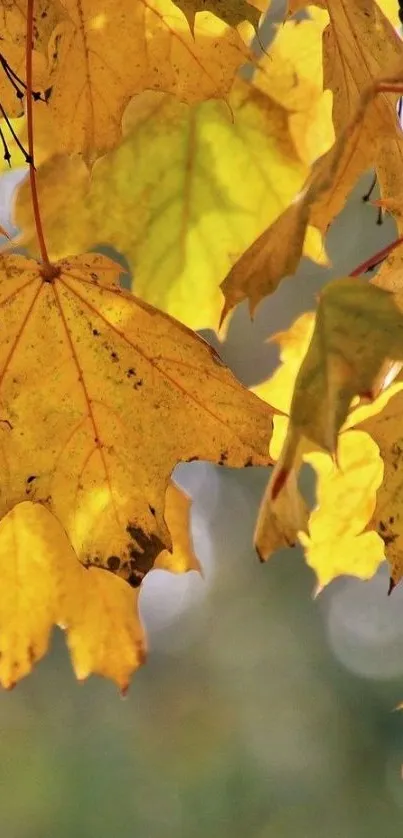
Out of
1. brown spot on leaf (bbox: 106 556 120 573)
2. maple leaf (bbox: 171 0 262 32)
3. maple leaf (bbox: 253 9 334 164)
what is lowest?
brown spot on leaf (bbox: 106 556 120 573)

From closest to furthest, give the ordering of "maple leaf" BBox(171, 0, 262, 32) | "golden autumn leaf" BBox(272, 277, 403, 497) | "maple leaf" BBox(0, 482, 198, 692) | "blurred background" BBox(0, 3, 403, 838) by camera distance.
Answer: "golden autumn leaf" BBox(272, 277, 403, 497) → "maple leaf" BBox(171, 0, 262, 32) → "maple leaf" BBox(0, 482, 198, 692) → "blurred background" BBox(0, 3, 403, 838)

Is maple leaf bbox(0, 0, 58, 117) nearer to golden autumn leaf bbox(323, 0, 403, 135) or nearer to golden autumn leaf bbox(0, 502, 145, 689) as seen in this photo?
golden autumn leaf bbox(323, 0, 403, 135)

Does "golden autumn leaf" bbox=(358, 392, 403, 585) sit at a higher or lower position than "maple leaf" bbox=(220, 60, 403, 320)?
lower

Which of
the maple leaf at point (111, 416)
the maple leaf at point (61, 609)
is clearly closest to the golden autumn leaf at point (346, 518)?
the maple leaf at point (61, 609)

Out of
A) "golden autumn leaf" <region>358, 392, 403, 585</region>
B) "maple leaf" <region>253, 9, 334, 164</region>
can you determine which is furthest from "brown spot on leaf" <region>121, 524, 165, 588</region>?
"maple leaf" <region>253, 9, 334, 164</region>

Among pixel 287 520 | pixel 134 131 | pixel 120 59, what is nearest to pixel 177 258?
pixel 134 131

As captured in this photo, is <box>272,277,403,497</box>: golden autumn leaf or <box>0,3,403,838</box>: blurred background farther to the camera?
<box>0,3,403,838</box>: blurred background

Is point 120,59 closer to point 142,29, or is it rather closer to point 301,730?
point 142,29
